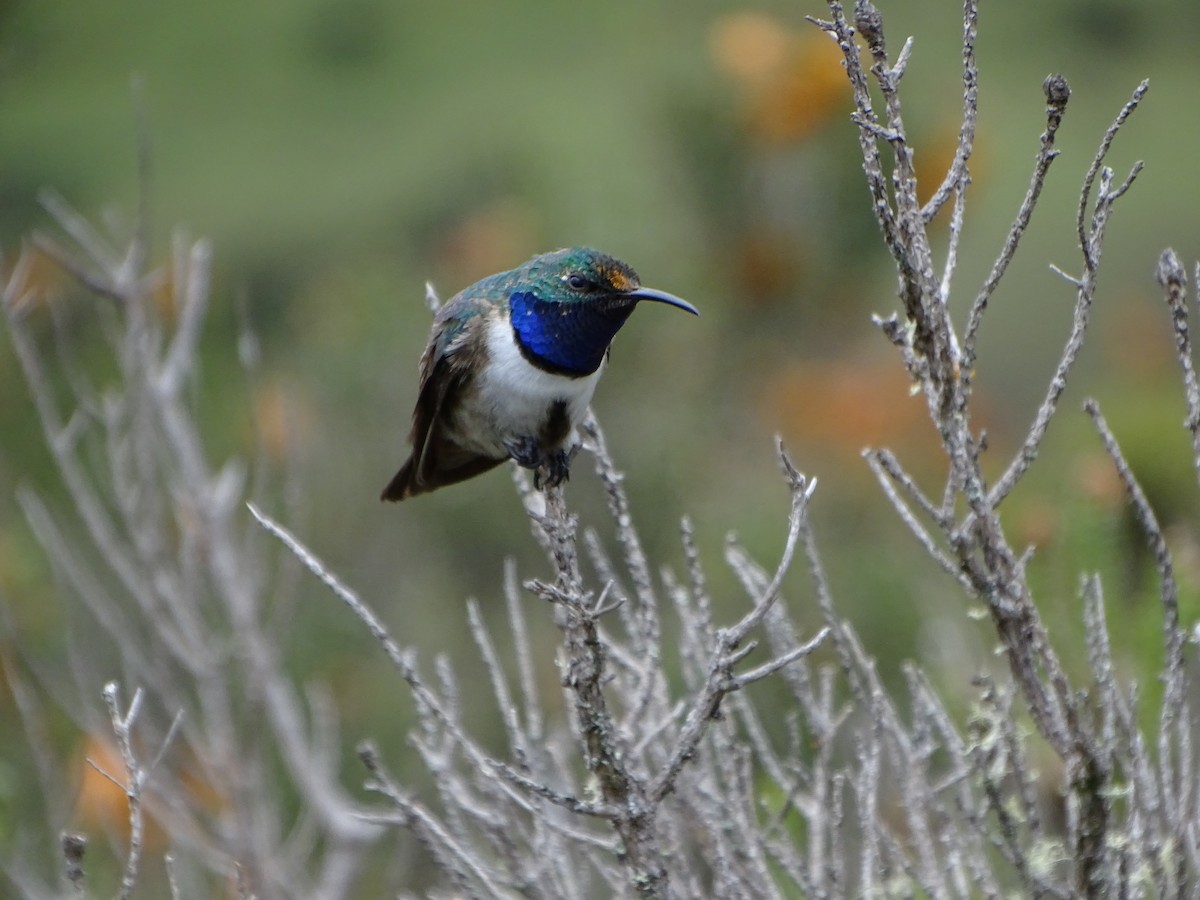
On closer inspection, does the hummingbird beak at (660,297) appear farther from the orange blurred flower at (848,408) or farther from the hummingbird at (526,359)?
the orange blurred flower at (848,408)

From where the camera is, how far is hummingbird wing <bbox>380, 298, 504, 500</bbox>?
2943 mm

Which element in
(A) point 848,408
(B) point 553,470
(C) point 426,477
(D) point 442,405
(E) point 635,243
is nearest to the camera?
(B) point 553,470

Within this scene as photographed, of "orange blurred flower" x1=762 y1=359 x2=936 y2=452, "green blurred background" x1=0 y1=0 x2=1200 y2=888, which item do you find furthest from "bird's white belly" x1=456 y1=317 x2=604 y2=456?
"orange blurred flower" x1=762 y1=359 x2=936 y2=452

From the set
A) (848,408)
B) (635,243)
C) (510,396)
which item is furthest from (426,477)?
(848,408)

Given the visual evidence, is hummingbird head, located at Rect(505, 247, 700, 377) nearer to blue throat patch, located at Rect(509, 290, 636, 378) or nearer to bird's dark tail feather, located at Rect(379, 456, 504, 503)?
blue throat patch, located at Rect(509, 290, 636, 378)

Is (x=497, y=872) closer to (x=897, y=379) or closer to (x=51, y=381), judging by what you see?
(x=51, y=381)

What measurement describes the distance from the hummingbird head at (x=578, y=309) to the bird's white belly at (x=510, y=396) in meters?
0.03

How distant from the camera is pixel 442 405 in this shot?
9.82 ft

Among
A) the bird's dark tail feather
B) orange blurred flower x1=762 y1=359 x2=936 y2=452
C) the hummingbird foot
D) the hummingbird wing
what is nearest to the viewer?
the hummingbird foot

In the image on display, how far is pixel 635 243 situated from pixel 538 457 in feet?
20.0

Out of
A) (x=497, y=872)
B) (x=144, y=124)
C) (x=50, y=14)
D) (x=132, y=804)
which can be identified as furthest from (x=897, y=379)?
(x=132, y=804)

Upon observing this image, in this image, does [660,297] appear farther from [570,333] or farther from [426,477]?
[426,477]

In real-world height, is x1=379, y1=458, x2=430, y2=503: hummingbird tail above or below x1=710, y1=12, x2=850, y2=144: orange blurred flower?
below

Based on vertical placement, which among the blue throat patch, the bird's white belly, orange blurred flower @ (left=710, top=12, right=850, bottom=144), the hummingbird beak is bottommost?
the bird's white belly
